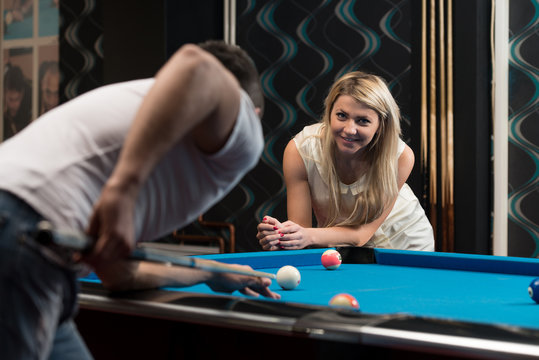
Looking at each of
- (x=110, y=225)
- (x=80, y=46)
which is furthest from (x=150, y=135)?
(x=80, y=46)

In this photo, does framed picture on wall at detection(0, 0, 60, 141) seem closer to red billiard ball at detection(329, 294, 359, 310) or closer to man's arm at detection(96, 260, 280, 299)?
man's arm at detection(96, 260, 280, 299)

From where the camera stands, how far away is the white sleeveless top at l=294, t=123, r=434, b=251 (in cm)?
303

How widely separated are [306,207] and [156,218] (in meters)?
1.93

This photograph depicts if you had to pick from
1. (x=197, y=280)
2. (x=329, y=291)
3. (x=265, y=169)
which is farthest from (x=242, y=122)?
(x=265, y=169)

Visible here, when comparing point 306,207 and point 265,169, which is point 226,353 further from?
point 265,169

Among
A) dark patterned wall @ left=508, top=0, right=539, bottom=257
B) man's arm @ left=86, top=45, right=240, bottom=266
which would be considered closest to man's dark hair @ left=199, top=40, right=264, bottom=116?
man's arm @ left=86, top=45, right=240, bottom=266

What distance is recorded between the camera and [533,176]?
3754 mm

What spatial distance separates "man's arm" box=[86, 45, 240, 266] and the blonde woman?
183 centimetres

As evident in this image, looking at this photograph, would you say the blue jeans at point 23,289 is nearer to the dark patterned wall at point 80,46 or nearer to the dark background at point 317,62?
the dark background at point 317,62

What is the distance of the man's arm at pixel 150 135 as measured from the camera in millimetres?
912

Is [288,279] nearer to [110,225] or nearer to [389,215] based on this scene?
[110,225]

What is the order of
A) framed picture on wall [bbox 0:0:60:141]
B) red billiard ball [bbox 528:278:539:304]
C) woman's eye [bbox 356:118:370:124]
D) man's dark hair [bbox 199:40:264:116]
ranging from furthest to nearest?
framed picture on wall [bbox 0:0:60:141]
woman's eye [bbox 356:118:370:124]
red billiard ball [bbox 528:278:539:304]
man's dark hair [bbox 199:40:264:116]

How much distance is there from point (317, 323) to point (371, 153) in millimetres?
2006

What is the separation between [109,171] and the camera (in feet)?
3.45
